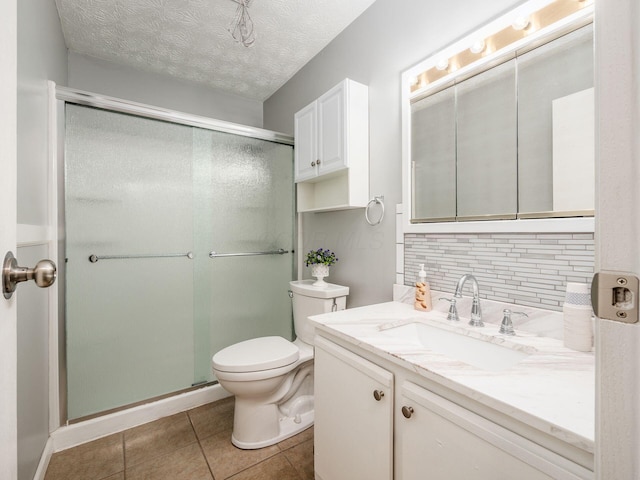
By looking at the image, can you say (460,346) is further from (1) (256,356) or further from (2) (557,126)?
(1) (256,356)

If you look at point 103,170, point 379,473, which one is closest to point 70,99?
point 103,170

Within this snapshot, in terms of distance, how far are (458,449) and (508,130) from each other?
1081 mm

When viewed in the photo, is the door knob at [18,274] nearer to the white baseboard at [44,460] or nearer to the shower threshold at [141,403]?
the white baseboard at [44,460]

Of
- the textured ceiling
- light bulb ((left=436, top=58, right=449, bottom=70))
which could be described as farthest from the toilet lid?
the textured ceiling

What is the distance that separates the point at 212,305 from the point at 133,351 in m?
0.52

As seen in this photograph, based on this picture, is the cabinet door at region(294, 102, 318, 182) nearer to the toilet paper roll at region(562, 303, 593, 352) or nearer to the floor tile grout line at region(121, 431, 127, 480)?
the toilet paper roll at region(562, 303, 593, 352)

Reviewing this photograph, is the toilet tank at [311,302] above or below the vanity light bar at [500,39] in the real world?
below

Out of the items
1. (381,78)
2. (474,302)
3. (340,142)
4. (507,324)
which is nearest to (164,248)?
(340,142)

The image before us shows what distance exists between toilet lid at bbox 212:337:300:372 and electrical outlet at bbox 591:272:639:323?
1.45m

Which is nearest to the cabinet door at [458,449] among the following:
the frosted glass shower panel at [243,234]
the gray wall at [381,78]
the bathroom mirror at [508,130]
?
the bathroom mirror at [508,130]

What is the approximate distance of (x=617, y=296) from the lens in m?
0.32

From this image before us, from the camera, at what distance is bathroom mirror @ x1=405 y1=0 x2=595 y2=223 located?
3.22ft

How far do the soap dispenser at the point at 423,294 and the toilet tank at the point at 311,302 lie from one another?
0.55 m

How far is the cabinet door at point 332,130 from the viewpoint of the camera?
5.61 feet
